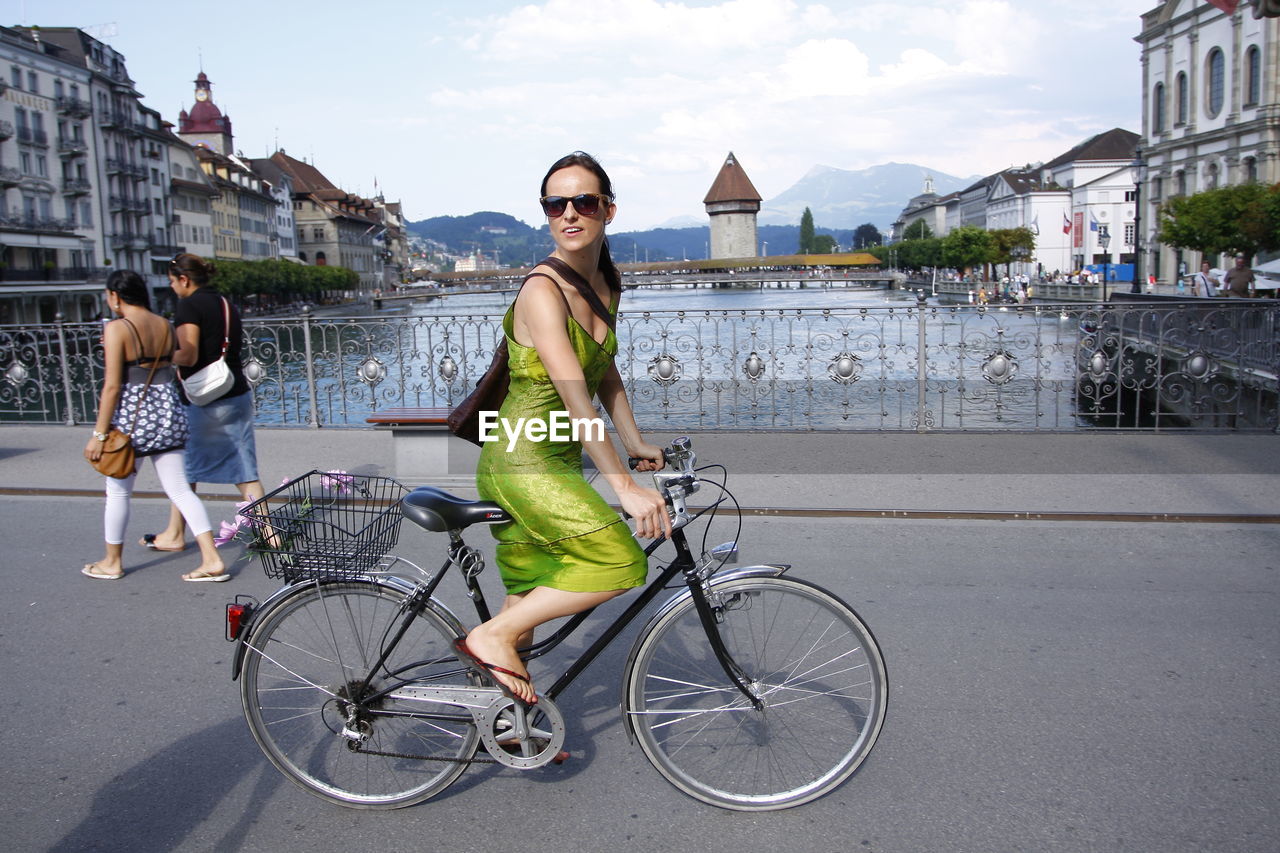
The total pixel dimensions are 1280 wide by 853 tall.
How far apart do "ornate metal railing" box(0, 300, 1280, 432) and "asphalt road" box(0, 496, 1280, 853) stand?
17.8 feet

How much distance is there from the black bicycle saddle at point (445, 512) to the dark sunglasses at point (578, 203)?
0.87 metres

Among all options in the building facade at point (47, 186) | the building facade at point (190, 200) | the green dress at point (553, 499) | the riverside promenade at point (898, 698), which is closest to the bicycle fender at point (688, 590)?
the green dress at point (553, 499)

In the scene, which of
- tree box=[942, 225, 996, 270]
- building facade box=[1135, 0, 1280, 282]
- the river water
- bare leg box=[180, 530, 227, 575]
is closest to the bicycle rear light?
bare leg box=[180, 530, 227, 575]

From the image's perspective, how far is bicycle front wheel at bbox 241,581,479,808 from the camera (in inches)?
128

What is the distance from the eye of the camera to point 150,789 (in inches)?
140

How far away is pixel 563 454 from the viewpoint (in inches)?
121

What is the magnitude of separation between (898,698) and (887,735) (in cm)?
36

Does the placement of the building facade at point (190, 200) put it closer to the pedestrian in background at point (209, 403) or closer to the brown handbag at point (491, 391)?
the pedestrian in background at point (209, 403)

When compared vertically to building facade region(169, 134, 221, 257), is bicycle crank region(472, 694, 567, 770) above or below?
below

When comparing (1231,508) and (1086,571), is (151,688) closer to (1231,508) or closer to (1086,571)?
(1086,571)

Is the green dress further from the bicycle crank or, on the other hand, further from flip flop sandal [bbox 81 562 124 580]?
flip flop sandal [bbox 81 562 124 580]

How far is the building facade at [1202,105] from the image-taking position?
194 feet

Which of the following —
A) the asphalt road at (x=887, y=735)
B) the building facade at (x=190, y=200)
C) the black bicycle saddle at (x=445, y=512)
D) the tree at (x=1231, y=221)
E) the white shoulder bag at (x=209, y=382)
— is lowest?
the asphalt road at (x=887, y=735)

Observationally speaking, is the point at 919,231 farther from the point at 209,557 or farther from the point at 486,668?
the point at 486,668
